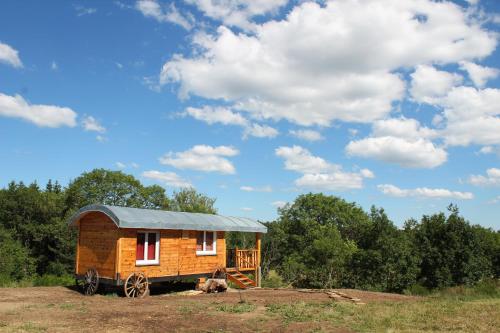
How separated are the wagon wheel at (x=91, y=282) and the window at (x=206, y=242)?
534 centimetres

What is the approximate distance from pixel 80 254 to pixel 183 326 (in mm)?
10433

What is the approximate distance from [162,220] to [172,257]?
2.05 m

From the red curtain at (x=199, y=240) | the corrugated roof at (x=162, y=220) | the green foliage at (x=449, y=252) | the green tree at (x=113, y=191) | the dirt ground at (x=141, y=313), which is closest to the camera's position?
the dirt ground at (x=141, y=313)

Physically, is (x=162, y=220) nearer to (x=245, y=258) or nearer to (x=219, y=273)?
(x=219, y=273)

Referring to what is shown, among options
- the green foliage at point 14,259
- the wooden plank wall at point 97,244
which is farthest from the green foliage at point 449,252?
the green foliage at point 14,259

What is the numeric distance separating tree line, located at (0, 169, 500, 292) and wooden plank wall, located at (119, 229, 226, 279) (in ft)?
35.1

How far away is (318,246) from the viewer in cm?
3741

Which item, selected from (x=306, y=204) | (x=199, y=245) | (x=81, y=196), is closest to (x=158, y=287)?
(x=199, y=245)

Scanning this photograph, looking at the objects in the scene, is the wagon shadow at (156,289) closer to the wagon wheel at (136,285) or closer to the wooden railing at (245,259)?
the wagon wheel at (136,285)

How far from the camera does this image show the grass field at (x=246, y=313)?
12.1 m

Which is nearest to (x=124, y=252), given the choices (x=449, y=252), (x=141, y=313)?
(x=141, y=313)

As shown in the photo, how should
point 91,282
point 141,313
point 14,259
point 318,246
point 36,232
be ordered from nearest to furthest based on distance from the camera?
1. point 141,313
2. point 91,282
3. point 14,259
4. point 318,246
5. point 36,232

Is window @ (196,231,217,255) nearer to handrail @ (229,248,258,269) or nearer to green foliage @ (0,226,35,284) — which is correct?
handrail @ (229,248,258,269)

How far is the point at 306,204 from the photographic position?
197 feet
